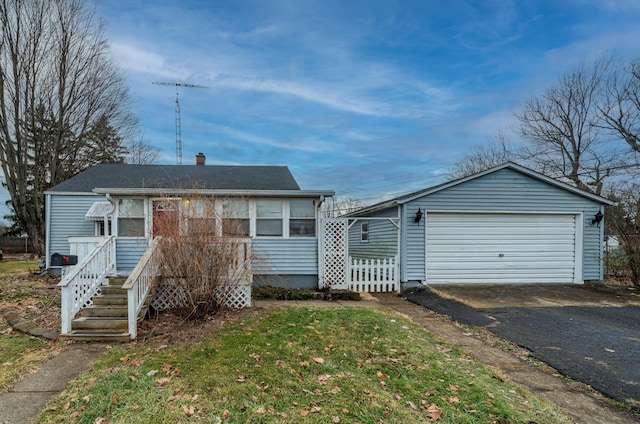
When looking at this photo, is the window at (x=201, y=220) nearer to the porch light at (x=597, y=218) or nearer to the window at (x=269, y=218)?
the window at (x=269, y=218)

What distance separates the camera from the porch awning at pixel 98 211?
38.0ft

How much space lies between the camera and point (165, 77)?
1895cm

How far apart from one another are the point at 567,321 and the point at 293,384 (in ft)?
19.9

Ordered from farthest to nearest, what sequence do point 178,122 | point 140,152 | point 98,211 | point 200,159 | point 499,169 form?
point 140,152, point 178,122, point 200,159, point 98,211, point 499,169

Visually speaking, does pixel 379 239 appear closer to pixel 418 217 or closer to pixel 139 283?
pixel 418 217

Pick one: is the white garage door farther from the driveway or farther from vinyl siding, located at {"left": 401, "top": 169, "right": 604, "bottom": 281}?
the driveway

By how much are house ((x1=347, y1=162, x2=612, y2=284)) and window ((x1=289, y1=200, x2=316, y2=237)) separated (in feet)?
4.75

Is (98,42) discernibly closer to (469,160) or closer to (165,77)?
(165,77)

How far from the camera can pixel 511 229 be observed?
10.7 m

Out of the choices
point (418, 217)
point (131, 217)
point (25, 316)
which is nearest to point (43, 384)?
point (25, 316)

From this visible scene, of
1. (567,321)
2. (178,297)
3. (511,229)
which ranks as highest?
(511,229)

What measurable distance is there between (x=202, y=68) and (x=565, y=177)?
21522 mm

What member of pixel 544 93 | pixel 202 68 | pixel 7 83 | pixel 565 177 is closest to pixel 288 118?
pixel 202 68

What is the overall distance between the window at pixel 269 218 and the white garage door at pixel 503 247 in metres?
4.67
